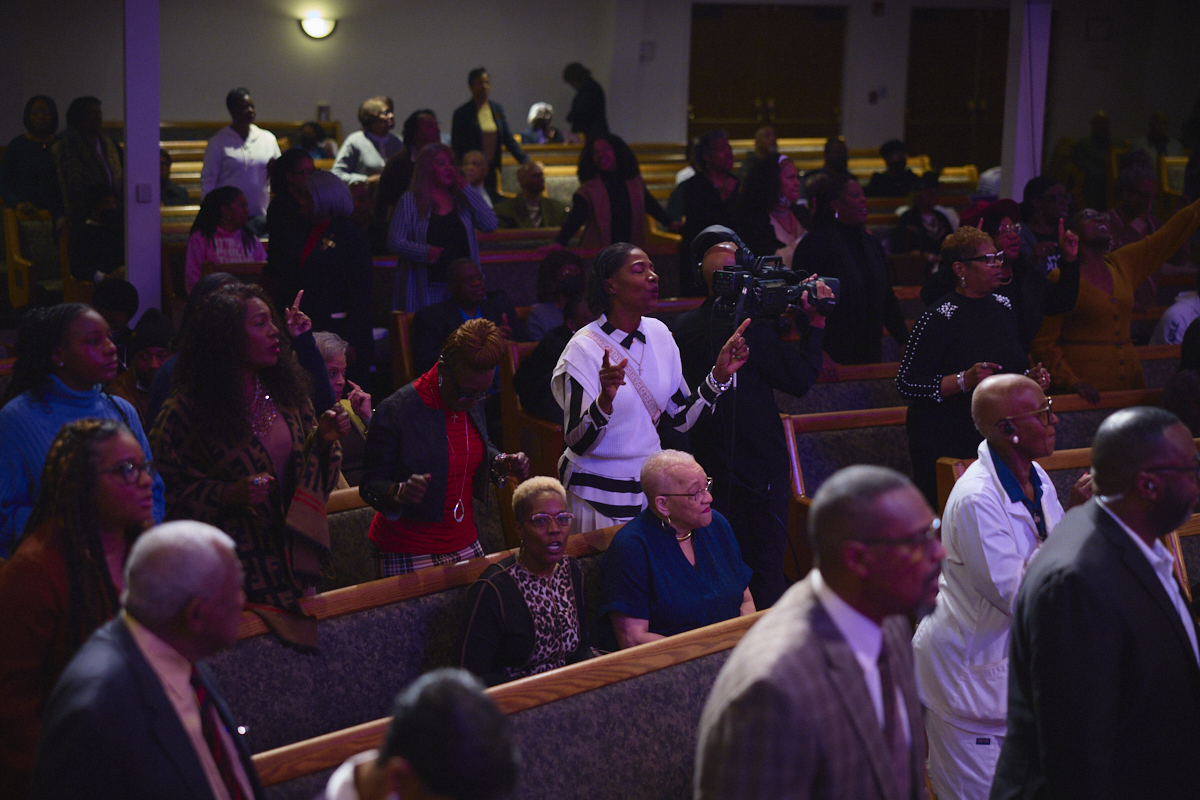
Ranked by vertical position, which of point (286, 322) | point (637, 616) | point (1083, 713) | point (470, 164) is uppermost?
point (470, 164)

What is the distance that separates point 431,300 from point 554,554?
2.44 meters

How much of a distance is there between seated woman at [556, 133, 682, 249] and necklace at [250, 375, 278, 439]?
3394 mm

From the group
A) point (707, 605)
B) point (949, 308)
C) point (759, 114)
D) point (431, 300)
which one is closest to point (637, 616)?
point (707, 605)

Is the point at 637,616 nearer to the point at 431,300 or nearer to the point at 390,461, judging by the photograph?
the point at 390,461

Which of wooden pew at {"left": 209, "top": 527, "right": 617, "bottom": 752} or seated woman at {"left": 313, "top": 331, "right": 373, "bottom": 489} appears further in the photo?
seated woman at {"left": 313, "top": 331, "right": 373, "bottom": 489}

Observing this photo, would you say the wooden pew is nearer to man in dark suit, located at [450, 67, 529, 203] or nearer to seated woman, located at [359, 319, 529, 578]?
seated woman, located at [359, 319, 529, 578]

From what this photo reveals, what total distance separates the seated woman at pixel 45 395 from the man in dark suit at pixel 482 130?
5.92 metres

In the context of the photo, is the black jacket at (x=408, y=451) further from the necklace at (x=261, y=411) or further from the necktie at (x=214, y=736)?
the necktie at (x=214, y=736)

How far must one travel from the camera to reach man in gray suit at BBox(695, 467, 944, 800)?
1.52m

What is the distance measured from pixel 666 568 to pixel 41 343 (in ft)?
5.15

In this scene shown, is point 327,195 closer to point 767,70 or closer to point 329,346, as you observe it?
point 329,346

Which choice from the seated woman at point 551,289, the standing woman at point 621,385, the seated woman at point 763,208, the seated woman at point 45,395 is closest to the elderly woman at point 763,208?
the seated woman at point 763,208

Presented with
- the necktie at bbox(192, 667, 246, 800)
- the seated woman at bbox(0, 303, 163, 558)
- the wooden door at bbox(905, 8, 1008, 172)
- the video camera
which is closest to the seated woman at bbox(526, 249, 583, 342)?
the video camera

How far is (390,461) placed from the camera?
122 inches
